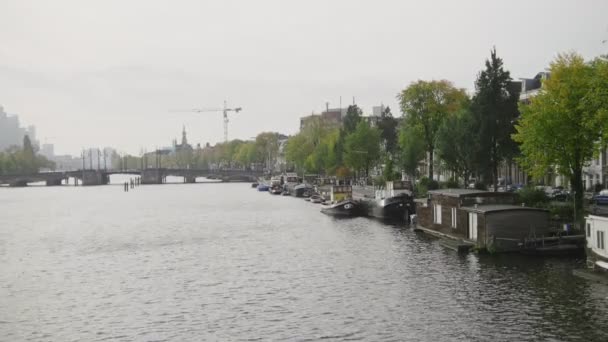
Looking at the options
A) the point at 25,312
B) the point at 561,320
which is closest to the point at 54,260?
the point at 25,312

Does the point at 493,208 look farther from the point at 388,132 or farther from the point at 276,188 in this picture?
the point at 276,188

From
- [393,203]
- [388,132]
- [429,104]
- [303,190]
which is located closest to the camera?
[393,203]

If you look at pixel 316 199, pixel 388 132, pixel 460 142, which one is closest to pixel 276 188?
pixel 388 132

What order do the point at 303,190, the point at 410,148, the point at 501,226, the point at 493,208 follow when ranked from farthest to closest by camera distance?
the point at 303,190 → the point at 410,148 → the point at 493,208 → the point at 501,226

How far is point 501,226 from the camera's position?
192 ft

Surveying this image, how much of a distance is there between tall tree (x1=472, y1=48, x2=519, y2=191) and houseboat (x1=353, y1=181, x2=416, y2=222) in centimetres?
1008

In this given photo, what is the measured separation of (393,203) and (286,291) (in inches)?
1878

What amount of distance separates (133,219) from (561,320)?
78.8 meters

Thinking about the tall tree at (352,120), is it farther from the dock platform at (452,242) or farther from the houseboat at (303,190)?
the dock platform at (452,242)

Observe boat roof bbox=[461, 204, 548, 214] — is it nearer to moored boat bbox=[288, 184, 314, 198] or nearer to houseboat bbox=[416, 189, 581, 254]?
houseboat bbox=[416, 189, 581, 254]

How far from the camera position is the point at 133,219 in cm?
10738

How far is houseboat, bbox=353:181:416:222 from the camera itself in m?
93.7

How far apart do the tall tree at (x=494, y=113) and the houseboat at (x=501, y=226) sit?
78.4 feet

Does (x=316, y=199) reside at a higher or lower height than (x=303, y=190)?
lower
